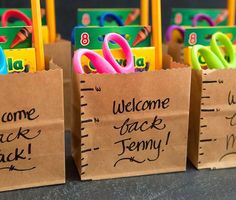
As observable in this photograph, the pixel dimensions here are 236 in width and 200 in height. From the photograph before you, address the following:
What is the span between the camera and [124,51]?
2.38 feet

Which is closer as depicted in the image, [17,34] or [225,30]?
[17,34]

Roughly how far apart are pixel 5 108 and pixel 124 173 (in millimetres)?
241

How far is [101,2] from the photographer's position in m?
1.15

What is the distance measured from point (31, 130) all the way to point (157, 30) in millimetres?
315

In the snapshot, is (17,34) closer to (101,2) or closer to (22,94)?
(22,94)

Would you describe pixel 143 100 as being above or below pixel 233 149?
above

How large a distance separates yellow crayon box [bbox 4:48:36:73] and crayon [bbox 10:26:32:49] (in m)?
0.05

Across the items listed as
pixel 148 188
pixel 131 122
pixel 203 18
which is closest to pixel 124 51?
pixel 131 122

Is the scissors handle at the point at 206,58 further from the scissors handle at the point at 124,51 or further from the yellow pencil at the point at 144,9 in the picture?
the yellow pencil at the point at 144,9

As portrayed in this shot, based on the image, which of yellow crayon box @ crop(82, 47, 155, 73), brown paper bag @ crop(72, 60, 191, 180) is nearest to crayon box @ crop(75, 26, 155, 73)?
yellow crayon box @ crop(82, 47, 155, 73)

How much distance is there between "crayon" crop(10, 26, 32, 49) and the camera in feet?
2.45

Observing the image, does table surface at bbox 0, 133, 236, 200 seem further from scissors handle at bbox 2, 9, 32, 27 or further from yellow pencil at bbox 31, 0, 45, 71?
scissors handle at bbox 2, 9, 32, 27

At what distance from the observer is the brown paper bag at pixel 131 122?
0.65 metres

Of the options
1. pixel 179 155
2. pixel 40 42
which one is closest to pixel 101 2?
pixel 40 42
